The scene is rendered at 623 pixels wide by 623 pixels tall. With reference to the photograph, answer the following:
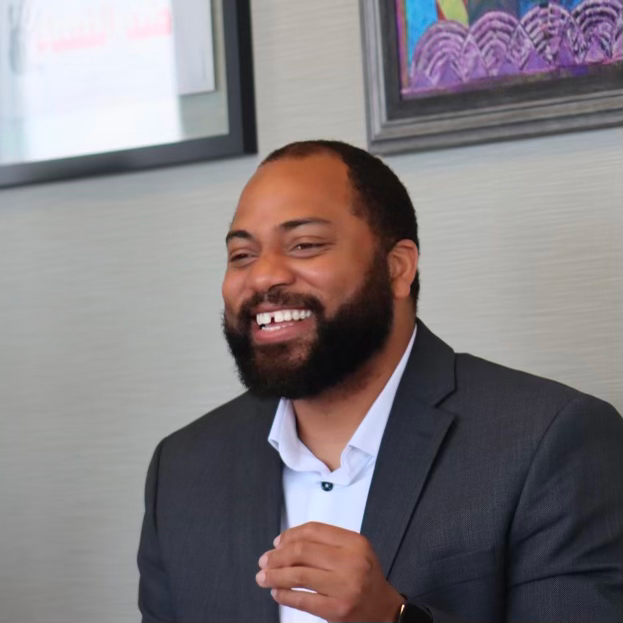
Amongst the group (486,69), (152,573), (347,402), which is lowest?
(152,573)

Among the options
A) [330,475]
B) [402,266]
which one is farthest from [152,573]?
[402,266]

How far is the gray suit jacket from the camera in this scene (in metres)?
1.21

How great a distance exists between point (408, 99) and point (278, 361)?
492mm

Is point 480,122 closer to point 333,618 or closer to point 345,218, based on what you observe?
point 345,218

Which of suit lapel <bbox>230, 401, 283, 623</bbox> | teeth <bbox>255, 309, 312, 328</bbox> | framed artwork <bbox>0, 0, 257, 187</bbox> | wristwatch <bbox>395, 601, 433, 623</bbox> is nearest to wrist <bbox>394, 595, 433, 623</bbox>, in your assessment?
wristwatch <bbox>395, 601, 433, 623</bbox>

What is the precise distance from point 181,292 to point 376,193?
1.63ft

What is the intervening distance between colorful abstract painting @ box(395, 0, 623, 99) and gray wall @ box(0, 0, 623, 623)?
0.10 m

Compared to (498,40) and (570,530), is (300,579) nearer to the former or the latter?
(570,530)

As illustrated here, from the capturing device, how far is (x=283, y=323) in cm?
134

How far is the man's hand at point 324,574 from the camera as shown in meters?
1.06

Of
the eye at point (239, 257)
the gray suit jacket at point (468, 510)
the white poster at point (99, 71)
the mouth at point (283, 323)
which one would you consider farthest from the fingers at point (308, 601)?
the white poster at point (99, 71)

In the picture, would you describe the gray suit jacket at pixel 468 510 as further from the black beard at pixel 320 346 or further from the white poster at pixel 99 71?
the white poster at pixel 99 71

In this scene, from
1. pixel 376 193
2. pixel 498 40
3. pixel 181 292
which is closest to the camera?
pixel 376 193

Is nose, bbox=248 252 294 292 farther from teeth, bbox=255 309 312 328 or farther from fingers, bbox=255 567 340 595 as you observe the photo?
fingers, bbox=255 567 340 595
